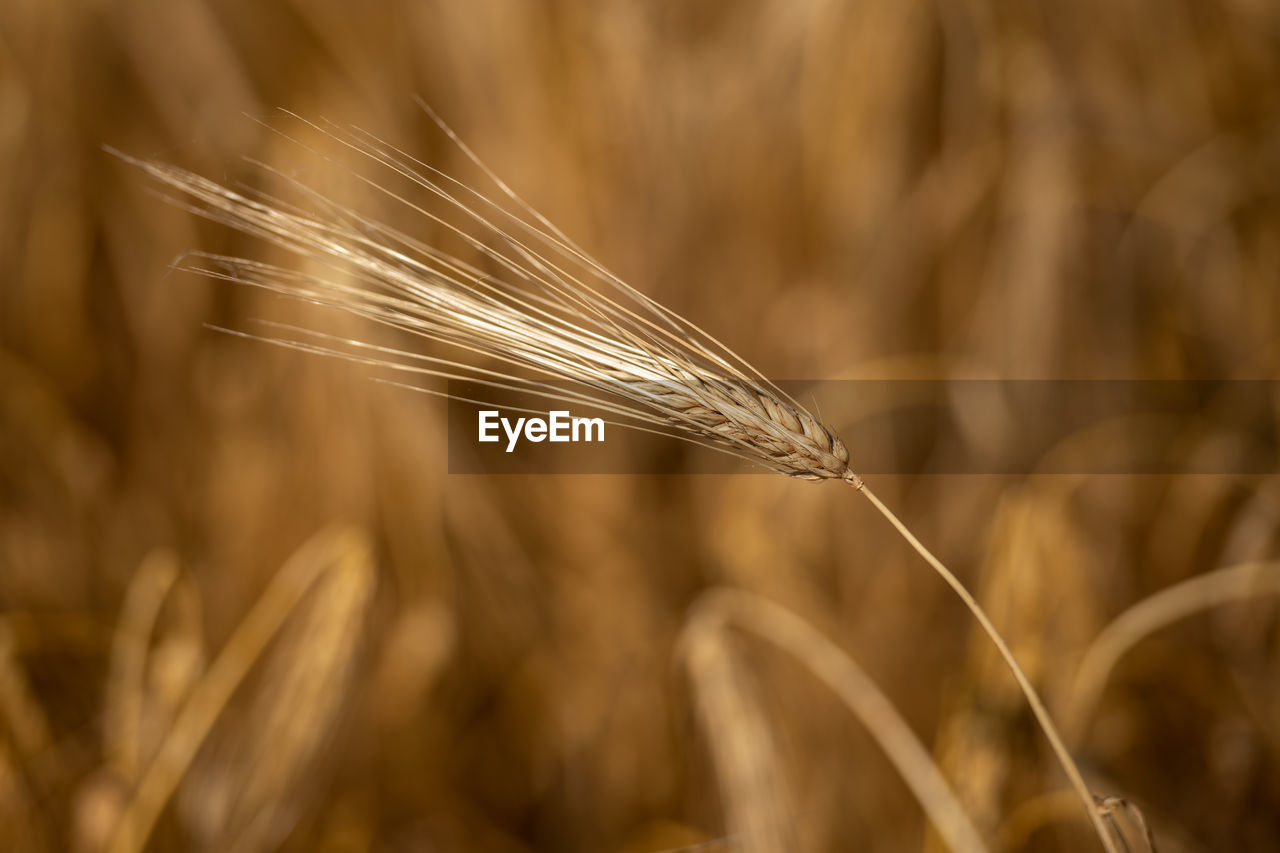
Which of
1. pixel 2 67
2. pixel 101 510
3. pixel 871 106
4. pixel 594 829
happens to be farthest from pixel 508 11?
pixel 594 829

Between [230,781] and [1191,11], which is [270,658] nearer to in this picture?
[230,781]

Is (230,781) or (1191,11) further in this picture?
(1191,11)

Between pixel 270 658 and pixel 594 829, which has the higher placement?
pixel 270 658

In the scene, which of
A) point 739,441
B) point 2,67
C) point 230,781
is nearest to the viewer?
point 739,441

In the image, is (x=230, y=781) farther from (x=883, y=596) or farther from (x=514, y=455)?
(x=883, y=596)

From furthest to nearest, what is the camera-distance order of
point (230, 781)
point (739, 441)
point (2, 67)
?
point (2, 67) → point (230, 781) → point (739, 441)

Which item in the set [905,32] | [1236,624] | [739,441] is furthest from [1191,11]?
[739,441]

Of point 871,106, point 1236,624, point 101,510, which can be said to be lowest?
point 1236,624
